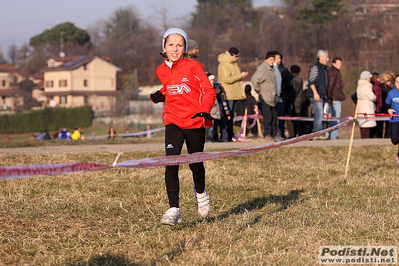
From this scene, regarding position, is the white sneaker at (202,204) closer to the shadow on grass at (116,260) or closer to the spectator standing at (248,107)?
the shadow on grass at (116,260)

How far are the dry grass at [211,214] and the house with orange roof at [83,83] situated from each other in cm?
7977

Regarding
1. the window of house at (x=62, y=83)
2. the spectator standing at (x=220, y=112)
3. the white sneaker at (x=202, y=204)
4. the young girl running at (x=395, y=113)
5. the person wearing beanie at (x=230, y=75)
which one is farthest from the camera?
the window of house at (x=62, y=83)

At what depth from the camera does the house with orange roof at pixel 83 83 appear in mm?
90125

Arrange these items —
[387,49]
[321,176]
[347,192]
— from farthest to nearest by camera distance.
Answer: [387,49] → [321,176] → [347,192]

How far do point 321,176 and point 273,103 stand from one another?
4.47 m

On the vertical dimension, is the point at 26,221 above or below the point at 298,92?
below

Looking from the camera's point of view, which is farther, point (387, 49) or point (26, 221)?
point (387, 49)

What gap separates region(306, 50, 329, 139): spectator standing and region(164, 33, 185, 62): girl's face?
873 centimetres

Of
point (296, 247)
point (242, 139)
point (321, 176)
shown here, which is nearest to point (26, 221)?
point (296, 247)

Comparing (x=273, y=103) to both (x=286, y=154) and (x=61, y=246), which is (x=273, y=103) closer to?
(x=286, y=154)

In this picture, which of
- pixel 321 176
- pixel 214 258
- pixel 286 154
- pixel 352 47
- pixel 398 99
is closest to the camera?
pixel 214 258

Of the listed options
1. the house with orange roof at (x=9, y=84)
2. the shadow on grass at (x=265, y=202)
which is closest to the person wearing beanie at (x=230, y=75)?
the shadow on grass at (x=265, y=202)

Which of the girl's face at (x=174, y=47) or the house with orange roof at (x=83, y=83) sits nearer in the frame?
the girl's face at (x=174, y=47)

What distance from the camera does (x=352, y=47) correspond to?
80.7 m
